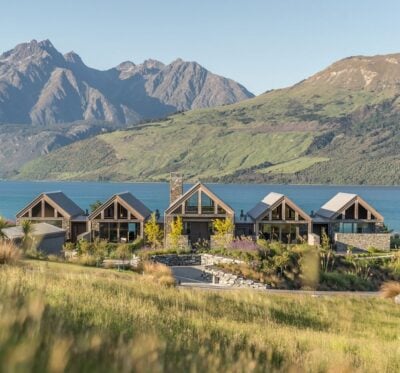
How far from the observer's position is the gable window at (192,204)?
59.4 metres

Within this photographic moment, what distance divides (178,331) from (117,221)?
169ft

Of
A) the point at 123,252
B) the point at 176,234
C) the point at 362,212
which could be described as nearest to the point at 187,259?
the point at 123,252

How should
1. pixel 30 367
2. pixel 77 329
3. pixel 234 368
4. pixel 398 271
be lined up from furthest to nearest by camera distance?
pixel 398 271
pixel 77 329
pixel 234 368
pixel 30 367

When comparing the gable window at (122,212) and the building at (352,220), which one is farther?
the building at (352,220)

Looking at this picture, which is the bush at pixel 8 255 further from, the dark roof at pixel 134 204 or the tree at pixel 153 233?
the dark roof at pixel 134 204

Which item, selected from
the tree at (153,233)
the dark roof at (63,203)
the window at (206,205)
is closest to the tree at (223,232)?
the window at (206,205)

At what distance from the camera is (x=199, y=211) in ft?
194

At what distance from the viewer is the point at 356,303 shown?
2369 cm

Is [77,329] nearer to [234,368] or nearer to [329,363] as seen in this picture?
[234,368]

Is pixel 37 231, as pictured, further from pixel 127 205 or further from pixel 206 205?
pixel 206 205

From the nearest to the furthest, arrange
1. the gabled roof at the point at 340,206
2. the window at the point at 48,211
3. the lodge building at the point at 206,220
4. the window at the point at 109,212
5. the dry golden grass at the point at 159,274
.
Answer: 1. the dry golden grass at the point at 159,274
2. the lodge building at the point at 206,220
3. the window at the point at 109,212
4. the window at the point at 48,211
5. the gabled roof at the point at 340,206

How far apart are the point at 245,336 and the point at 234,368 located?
215 inches

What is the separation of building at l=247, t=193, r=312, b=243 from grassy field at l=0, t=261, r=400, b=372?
1368 inches

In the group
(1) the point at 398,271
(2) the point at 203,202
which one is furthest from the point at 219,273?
(2) the point at 203,202
